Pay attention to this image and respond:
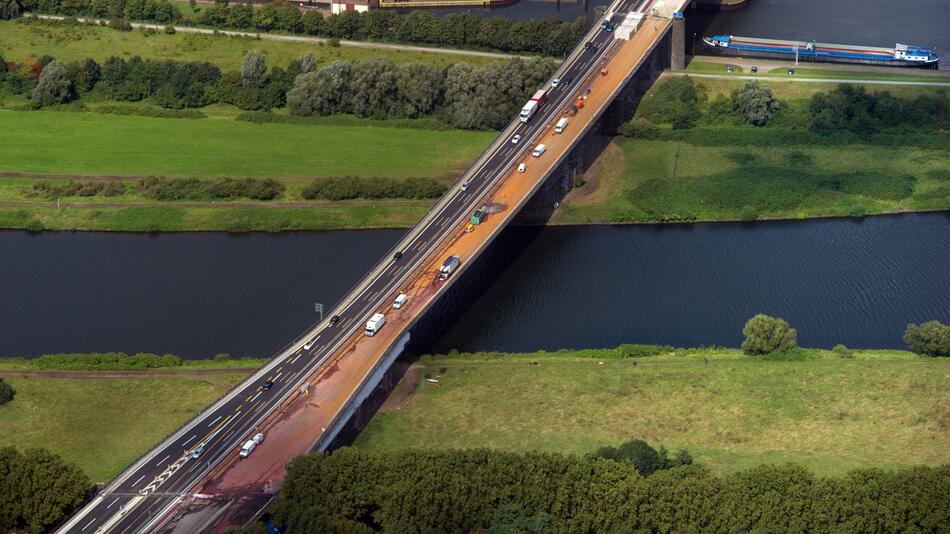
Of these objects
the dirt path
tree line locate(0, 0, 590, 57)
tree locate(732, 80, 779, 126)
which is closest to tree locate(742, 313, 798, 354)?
the dirt path

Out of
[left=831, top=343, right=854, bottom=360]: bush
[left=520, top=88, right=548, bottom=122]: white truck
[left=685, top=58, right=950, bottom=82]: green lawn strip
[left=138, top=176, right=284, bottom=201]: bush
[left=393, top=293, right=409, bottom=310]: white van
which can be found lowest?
[left=831, top=343, right=854, bottom=360]: bush

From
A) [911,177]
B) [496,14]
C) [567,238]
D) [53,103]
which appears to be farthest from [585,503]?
[496,14]

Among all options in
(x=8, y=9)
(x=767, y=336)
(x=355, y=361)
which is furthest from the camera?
(x=8, y=9)

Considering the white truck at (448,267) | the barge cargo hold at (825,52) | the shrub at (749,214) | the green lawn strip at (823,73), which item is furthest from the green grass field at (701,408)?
the barge cargo hold at (825,52)

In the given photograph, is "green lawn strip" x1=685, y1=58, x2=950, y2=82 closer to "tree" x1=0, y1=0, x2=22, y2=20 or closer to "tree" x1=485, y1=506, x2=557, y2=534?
"tree" x1=0, y1=0, x2=22, y2=20

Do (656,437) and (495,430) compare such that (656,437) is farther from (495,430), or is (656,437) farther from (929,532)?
(929,532)

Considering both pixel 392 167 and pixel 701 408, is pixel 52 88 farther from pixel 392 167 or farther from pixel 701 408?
pixel 701 408

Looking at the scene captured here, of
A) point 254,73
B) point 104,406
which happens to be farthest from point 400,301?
point 254,73
